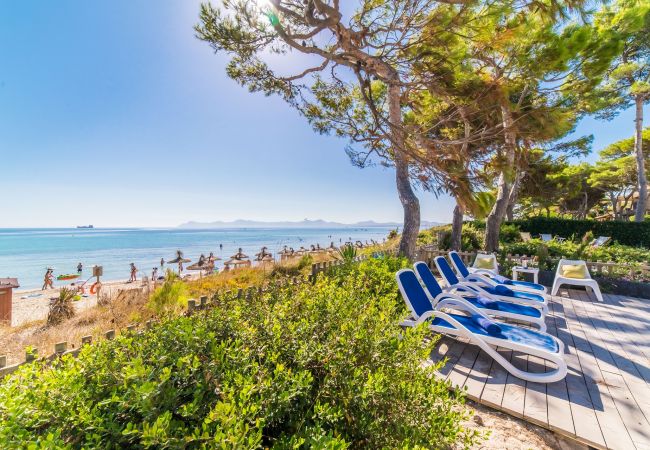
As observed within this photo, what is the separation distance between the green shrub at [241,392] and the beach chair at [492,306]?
2576 mm

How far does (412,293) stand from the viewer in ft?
12.1

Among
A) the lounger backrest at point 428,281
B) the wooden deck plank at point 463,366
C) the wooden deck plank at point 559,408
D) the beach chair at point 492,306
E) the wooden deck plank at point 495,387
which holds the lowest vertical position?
the wooden deck plank at point 559,408

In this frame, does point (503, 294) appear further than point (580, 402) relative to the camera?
Yes

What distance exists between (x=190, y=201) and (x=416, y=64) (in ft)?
222

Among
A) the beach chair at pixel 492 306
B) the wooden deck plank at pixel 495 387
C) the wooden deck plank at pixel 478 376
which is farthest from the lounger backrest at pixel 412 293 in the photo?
the wooden deck plank at pixel 495 387

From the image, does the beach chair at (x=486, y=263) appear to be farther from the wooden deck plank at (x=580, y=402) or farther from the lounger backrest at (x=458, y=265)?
the wooden deck plank at (x=580, y=402)

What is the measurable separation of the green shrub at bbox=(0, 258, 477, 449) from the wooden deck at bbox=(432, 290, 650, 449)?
18.3 inches

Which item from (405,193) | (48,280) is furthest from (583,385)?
(48,280)

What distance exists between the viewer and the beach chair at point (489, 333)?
8.98ft

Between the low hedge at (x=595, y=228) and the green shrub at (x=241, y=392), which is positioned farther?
the low hedge at (x=595, y=228)

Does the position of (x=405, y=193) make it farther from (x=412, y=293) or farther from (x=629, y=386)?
(x=629, y=386)

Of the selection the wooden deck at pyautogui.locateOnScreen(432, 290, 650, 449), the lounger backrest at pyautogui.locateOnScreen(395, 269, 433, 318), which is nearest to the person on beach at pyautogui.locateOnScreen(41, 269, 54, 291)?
the lounger backrest at pyautogui.locateOnScreen(395, 269, 433, 318)

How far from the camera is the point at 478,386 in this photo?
2729mm

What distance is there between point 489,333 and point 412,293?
0.97 meters
